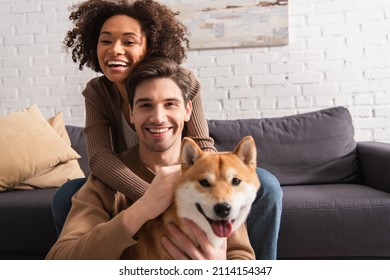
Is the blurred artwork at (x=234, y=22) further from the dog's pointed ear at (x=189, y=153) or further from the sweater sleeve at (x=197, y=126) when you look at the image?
the dog's pointed ear at (x=189, y=153)

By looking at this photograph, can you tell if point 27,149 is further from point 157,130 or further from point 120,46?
point 157,130

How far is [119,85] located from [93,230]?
1.72 feet

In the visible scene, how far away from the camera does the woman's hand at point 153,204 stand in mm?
993

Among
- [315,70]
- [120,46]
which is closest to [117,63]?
A: [120,46]

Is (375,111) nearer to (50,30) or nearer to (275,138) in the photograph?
(275,138)

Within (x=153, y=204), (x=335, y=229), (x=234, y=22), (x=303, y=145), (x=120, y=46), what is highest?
(x=234, y=22)

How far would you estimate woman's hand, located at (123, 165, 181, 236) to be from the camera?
3.26ft

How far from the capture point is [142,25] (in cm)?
132

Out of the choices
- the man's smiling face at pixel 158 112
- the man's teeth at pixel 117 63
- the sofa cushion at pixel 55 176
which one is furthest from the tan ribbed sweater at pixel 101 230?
the sofa cushion at pixel 55 176

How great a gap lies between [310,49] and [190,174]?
2071 millimetres

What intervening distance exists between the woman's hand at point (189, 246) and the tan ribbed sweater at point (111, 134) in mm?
201

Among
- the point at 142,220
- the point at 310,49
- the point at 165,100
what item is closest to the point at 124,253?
the point at 142,220

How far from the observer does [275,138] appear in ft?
7.72

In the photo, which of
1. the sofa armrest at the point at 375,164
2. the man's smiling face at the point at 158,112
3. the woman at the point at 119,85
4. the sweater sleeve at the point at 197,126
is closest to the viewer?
the man's smiling face at the point at 158,112
